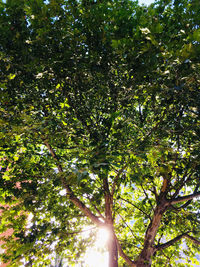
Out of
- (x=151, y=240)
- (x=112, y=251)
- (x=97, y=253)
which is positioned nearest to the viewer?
(x=112, y=251)

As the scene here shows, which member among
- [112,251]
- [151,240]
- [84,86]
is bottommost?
[112,251]

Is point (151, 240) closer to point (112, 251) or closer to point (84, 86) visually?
point (112, 251)

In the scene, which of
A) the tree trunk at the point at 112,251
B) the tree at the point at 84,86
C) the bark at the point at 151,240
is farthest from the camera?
the bark at the point at 151,240

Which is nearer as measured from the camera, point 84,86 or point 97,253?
point 84,86

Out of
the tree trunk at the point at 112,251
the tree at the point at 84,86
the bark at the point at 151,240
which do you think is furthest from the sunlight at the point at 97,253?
the tree at the point at 84,86

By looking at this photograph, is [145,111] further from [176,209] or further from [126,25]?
[176,209]

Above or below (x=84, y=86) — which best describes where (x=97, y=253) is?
below

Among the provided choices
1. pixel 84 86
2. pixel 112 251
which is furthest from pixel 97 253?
pixel 84 86

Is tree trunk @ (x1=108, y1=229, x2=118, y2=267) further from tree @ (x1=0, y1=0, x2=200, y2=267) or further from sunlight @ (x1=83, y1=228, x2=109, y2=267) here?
sunlight @ (x1=83, y1=228, x2=109, y2=267)

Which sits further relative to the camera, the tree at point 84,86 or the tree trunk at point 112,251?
the tree trunk at point 112,251

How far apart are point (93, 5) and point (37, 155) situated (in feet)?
17.5

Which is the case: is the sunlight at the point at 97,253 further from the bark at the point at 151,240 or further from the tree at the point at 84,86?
the tree at the point at 84,86

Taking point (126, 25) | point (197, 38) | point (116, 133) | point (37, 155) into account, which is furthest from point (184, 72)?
point (37, 155)

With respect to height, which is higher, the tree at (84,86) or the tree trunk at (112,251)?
the tree at (84,86)
